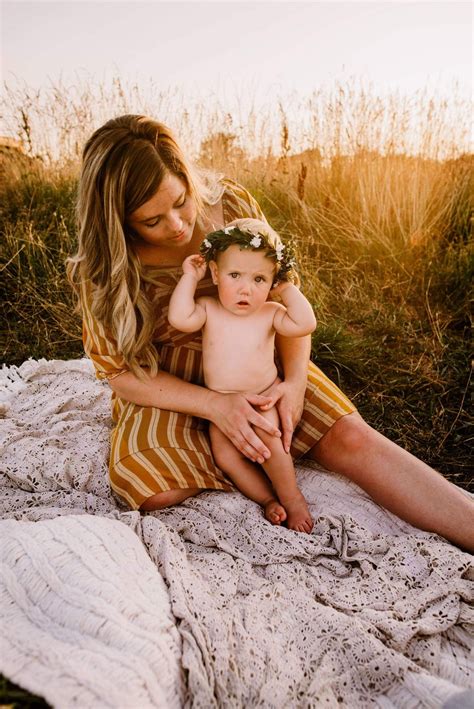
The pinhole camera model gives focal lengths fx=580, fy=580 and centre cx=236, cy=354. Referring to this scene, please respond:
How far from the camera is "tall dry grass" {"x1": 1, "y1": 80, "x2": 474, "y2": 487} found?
3592 mm

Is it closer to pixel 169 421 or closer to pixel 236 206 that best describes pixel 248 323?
pixel 169 421

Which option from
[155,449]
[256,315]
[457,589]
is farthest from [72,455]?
[457,589]

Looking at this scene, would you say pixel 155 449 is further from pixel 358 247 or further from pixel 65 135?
pixel 65 135

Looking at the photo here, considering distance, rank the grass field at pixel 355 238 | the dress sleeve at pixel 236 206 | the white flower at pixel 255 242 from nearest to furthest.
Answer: the white flower at pixel 255 242 → the dress sleeve at pixel 236 206 → the grass field at pixel 355 238

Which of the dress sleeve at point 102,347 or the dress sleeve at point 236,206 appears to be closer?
the dress sleeve at point 102,347

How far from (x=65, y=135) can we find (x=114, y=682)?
5.68m

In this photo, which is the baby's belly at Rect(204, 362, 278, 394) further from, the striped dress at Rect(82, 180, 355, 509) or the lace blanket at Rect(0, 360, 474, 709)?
the lace blanket at Rect(0, 360, 474, 709)

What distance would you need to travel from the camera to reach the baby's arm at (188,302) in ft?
7.67

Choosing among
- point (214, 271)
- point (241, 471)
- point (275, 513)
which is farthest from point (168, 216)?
point (275, 513)

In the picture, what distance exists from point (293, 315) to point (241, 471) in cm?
68

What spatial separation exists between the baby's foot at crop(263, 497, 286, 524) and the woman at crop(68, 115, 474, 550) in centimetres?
22

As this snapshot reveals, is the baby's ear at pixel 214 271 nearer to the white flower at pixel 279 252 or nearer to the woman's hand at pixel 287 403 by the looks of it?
the white flower at pixel 279 252

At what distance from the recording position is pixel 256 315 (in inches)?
95.2

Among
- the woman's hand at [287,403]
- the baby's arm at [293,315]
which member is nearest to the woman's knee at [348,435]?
the woman's hand at [287,403]
